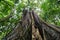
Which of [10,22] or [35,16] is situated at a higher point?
[35,16]

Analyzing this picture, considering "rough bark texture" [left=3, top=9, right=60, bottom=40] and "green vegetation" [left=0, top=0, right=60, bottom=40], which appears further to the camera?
"green vegetation" [left=0, top=0, right=60, bottom=40]

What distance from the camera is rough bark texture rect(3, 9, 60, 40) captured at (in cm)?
274

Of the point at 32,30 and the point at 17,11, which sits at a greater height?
the point at 17,11

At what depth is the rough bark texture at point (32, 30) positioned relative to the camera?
2.74 metres

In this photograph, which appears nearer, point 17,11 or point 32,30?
point 32,30

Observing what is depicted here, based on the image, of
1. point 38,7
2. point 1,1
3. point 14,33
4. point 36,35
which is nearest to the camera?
point 36,35

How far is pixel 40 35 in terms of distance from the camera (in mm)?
2738

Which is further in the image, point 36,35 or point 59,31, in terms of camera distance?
point 59,31

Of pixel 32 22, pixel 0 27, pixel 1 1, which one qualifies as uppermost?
pixel 1 1

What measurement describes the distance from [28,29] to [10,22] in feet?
4.78

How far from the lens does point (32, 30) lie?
2.70 m

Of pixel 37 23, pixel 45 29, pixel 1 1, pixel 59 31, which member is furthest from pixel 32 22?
pixel 1 1

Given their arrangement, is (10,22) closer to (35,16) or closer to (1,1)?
(1,1)

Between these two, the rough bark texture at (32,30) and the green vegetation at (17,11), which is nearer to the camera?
the rough bark texture at (32,30)
